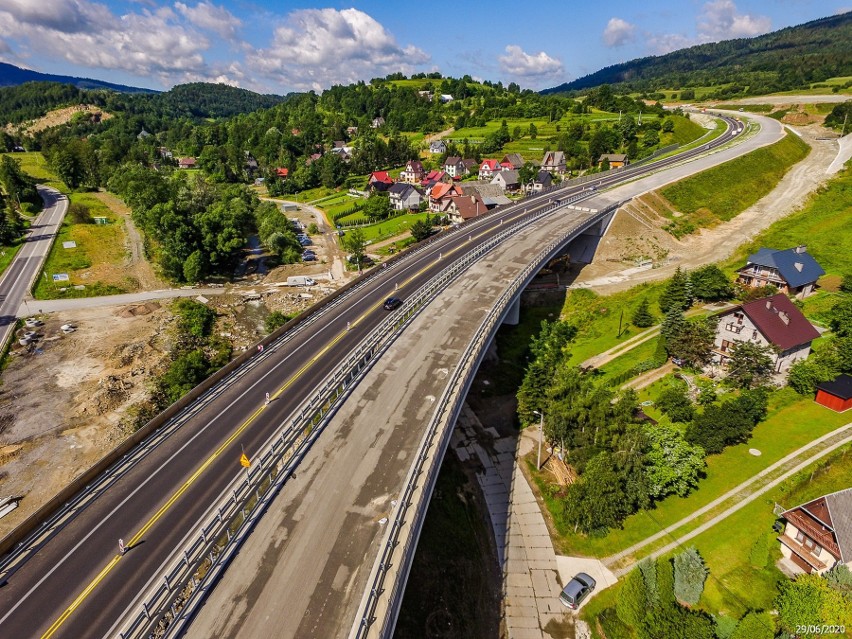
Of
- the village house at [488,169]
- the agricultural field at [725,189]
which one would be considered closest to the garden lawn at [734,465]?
the agricultural field at [725,189]

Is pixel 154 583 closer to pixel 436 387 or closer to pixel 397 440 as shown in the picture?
pixel 397 440

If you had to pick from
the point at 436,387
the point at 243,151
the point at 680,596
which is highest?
the point at 243,151

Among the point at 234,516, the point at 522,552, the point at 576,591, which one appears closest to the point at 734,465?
the point at 576,591

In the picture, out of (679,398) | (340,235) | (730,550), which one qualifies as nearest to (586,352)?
(679,398)

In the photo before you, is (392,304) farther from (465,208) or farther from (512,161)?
(512,161)

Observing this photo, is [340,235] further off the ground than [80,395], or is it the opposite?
[340,235]

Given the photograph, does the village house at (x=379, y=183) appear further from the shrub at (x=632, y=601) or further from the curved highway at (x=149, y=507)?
the shrub at (x=632, y=601)
